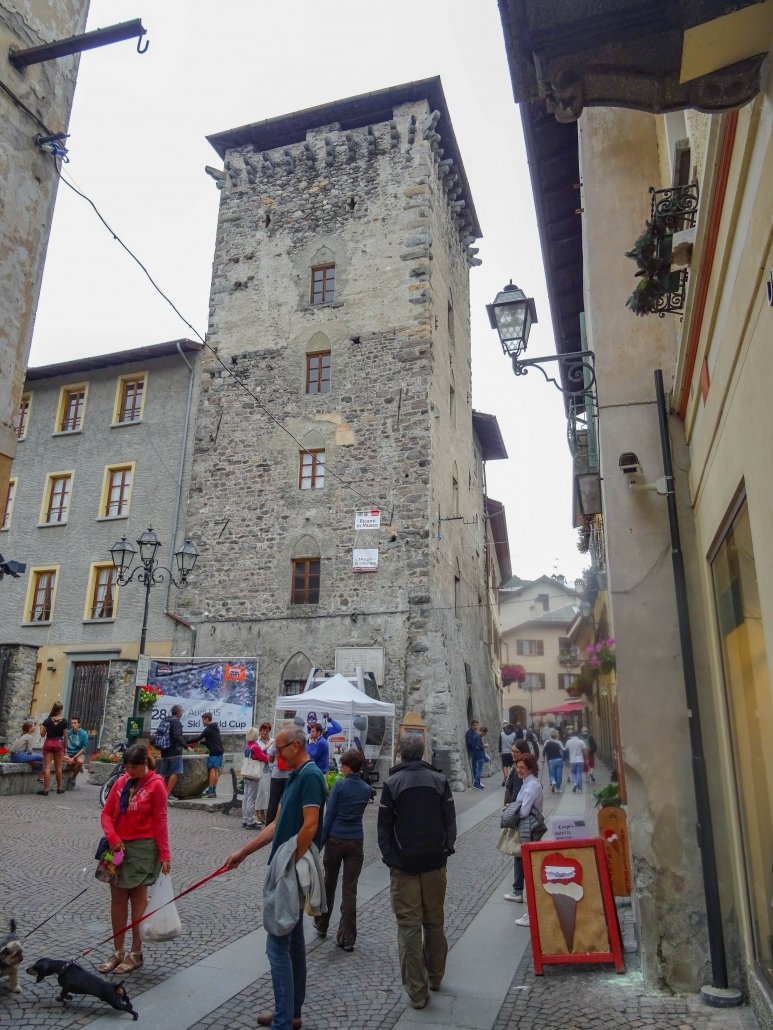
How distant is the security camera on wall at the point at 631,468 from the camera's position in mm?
5918

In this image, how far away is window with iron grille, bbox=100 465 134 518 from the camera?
22200mm

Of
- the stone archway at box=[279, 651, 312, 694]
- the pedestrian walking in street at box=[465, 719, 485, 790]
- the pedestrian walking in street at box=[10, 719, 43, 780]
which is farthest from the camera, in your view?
the stone archway at box=[279, 651, 312, 694]

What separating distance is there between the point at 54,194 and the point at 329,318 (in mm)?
15215

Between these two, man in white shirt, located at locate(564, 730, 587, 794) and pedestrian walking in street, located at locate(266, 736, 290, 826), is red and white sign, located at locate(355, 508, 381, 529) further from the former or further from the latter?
pedestrian walking in street, located at locate(266, 736, 290, 826)

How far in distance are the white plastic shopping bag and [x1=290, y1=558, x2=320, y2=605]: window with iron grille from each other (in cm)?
1391

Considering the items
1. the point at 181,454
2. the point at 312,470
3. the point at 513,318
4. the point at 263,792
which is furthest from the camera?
the point at 181,454

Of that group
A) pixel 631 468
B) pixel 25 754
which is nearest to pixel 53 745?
pixel 25 754

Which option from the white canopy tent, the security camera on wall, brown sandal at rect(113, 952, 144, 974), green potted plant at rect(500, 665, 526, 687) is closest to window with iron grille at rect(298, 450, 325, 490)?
the white canopy tent

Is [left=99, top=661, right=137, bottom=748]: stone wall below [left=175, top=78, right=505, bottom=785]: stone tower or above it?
below

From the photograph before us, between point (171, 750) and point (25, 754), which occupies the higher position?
point (171, 750)

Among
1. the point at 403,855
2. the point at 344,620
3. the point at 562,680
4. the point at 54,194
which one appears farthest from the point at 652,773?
the point at 562,680

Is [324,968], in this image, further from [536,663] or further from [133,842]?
[536,663]

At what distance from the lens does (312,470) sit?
20.5m

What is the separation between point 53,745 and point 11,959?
9557 mm
